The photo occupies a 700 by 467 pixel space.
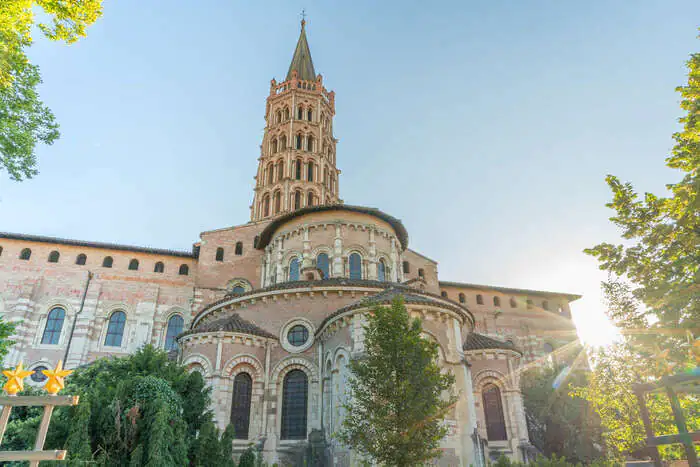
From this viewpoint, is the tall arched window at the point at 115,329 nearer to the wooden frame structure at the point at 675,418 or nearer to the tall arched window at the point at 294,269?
the tall arched window at the point at 294,269

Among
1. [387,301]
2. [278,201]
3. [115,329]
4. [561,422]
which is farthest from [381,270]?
[115,329]

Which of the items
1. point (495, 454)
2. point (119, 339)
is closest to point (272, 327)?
point (495, 454)

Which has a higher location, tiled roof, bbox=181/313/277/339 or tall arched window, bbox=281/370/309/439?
tiled roof, bbox=181/313/277/339

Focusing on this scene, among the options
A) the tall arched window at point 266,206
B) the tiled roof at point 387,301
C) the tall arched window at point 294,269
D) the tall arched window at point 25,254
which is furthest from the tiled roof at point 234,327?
the tall arched window at point 266,206

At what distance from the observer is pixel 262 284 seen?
29.9m

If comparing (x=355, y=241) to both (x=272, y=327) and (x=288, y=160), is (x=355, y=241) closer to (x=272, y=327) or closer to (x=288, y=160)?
(x=272, y=327)

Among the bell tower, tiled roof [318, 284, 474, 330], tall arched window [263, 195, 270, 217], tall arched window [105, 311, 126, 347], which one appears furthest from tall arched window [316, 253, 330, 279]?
tall arched window [263, 195, 270, 217]

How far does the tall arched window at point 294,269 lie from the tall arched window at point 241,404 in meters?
7.54

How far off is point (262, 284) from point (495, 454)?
17.6 metres

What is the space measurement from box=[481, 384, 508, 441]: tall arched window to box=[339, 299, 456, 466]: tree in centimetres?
814

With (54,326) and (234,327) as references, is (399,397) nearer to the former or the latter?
(234,327)

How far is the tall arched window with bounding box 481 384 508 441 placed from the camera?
1962 centimetres

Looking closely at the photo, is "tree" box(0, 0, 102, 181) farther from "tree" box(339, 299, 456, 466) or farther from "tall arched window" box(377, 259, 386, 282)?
"tall arched window" box(377, 259, 386, 282)

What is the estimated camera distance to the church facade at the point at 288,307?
18609 mm
